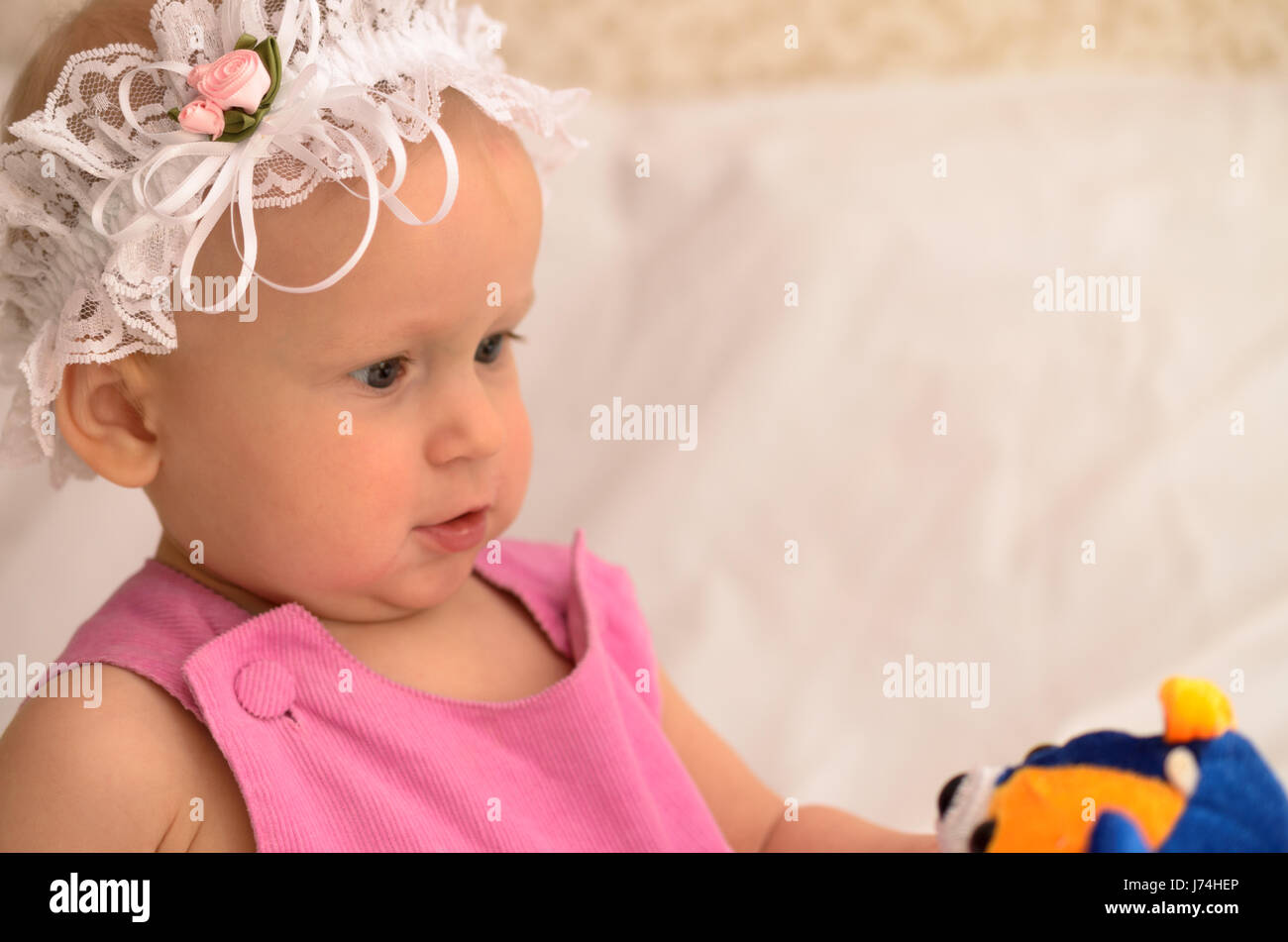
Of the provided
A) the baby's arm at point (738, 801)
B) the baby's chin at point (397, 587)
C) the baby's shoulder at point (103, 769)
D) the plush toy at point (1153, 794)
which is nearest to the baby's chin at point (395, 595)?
the baby's chin at point (397, 587)

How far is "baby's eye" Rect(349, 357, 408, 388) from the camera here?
0.83 metres

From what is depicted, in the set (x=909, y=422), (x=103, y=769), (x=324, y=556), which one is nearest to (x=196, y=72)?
(x=324, y=556)

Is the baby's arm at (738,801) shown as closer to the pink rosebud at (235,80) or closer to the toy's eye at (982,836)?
the toy's eye at (982,836)

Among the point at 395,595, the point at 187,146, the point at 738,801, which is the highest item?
the point at 187,146

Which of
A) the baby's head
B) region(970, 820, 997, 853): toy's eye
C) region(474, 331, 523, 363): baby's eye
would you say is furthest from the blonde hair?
region(970, 820, 997, 853): toy's eye

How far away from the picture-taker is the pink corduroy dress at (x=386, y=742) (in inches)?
32.4

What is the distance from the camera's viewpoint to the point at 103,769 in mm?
776

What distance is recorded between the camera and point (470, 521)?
0.89 m

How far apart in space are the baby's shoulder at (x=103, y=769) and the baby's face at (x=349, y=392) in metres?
0.11

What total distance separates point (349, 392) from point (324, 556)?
10cm

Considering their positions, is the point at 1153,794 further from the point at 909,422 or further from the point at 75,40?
the point at 909,422

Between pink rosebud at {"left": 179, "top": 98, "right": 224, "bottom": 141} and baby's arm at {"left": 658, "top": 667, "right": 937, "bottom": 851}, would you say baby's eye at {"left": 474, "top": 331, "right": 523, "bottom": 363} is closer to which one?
pink rosebud at {"left": 179, "top": 98, "right": 224, "bottom": 141}

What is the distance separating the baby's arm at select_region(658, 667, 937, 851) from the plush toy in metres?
0.33
